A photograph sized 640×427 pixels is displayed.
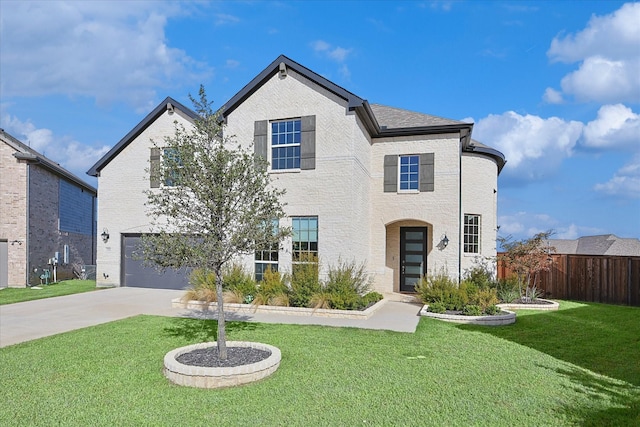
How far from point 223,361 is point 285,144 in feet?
28.1

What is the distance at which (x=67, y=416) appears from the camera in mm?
4625

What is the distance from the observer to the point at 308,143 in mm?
12945

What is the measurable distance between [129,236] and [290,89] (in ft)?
31.0

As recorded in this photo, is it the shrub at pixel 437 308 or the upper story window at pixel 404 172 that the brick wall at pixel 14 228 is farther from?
the shrub at pixel 437 308

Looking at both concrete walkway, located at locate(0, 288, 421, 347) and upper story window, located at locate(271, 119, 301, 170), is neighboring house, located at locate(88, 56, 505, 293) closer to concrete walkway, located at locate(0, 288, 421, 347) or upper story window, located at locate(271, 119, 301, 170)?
upper story window, located at locate(271, 119, 301, 170)

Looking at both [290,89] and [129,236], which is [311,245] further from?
[129,236]

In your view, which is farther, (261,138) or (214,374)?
(261,138)

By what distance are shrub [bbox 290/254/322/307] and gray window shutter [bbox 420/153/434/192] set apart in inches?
200

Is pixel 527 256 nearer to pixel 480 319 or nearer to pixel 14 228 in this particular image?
pixel 480 319

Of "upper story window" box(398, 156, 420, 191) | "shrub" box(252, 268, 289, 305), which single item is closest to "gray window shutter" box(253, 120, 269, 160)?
"shrub" box(252, 268, 289, 305)

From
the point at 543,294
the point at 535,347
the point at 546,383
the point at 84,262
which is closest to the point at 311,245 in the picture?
the point at 535,347

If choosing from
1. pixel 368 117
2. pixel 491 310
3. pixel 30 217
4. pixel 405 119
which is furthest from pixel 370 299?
pixel 30 217

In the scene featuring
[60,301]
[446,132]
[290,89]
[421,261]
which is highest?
[290,89]

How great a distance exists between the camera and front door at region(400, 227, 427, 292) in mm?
14781
